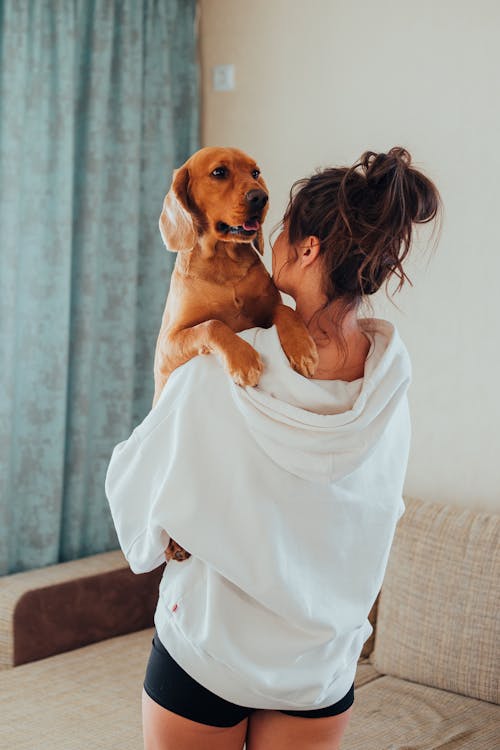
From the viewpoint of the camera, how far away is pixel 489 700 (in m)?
2.12

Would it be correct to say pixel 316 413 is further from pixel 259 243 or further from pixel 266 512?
pixel 259 243

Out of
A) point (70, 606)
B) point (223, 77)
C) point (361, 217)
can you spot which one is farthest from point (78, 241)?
point (361, 217)

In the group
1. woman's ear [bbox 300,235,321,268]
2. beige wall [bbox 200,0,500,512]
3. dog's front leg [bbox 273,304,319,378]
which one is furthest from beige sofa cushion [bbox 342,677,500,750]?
woman's ear [bbox 300,235,321,268]

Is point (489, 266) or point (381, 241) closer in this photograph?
point (381, 241)

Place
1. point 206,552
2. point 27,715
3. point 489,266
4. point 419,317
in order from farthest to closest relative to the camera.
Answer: point 419,317 → point 489,266 → point 27,715 → point 206,552

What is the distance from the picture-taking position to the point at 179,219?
1.40 meters

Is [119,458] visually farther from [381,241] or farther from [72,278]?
[72,278]

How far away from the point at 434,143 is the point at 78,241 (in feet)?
3.93

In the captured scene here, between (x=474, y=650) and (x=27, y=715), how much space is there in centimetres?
109

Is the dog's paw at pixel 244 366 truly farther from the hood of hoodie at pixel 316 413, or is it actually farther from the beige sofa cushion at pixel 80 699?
the beige sofa cushion at pixel 80 699

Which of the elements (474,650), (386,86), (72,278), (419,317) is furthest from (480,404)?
(72,278)

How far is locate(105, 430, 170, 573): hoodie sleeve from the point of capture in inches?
46.3

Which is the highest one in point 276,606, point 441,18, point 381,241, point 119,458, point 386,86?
point 441,18

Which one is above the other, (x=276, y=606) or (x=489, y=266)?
(x=489, y=266)
